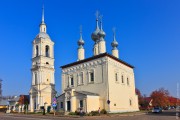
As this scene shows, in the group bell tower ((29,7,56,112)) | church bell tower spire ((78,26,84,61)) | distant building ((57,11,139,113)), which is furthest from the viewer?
bell tower ((29,7,56,112))

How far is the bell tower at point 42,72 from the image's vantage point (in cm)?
5876

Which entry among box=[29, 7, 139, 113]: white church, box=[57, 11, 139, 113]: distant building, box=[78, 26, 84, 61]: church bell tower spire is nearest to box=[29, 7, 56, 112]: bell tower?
box=[29, 7, 139, 113]: white church

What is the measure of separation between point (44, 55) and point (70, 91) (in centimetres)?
2177

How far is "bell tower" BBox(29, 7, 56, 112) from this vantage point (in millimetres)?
58759

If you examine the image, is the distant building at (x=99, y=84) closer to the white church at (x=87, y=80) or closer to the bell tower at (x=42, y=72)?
the white church at (x=87, y=80)

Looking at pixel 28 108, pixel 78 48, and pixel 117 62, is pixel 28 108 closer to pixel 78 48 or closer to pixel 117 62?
pixel 78 48

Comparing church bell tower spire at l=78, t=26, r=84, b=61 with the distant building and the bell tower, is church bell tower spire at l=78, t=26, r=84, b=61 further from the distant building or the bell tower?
the bell tower

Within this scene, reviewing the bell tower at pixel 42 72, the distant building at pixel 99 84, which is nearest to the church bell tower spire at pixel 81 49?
the distant building at pixel 99 84

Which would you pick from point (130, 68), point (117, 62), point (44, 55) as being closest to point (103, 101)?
point (117, 62)

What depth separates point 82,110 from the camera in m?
39.9

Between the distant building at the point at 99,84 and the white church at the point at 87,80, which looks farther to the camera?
the white church at the point at 87,80

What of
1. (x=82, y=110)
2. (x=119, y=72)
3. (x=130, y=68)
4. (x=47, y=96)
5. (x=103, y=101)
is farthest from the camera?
(x=47, y=96)

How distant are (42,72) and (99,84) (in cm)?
2166

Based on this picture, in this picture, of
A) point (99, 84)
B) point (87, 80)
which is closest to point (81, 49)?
point (87, 80)
